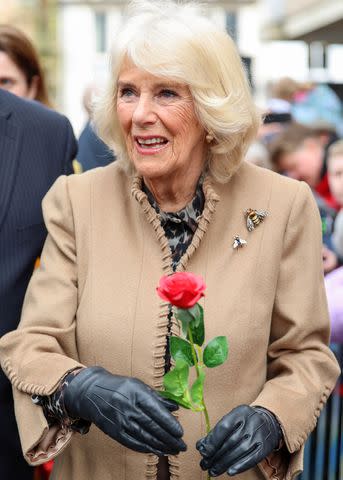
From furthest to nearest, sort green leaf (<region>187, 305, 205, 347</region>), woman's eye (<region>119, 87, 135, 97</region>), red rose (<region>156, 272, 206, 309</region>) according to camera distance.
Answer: woman's eye (<region>119, 87, 135, 97</region>) → green leaf (<region>187, 305, 205, 347</region>) → red rose (<region>156, 272, 206, 309</region>)

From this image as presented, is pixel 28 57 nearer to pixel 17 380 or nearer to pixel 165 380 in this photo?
pixel 17 380

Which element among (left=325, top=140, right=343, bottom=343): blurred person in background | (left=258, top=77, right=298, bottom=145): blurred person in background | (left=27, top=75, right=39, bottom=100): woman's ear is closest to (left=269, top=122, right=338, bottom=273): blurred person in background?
(left=325, top=140, right=343, bottom=343): blurred person in background

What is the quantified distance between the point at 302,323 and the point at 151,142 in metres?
0.66

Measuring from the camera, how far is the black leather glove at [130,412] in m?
2.56

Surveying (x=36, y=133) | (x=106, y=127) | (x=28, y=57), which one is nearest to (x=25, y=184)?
(x=36, y=133)

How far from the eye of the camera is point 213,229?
3.01 metres

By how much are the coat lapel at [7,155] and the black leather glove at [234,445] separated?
1100mm

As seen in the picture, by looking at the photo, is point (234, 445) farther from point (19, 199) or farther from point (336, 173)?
point (336, 173)

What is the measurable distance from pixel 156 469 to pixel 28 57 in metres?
2.58

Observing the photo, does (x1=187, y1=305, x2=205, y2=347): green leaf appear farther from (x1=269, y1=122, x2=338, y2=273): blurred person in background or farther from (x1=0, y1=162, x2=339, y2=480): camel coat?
(x1=269, y1=122, x2=338, y2=273): blurred person in background

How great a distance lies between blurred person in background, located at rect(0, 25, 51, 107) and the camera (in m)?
4.85

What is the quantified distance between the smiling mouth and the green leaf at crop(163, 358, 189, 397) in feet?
2.11

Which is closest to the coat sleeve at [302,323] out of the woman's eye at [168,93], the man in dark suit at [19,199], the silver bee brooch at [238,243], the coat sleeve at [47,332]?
the silver bee brooch at [238,243]

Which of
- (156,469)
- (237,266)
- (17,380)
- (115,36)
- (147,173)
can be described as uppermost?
(115,36)
